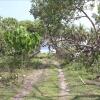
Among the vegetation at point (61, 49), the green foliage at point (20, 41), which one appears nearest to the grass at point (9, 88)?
the vegetation at point (61, 49)

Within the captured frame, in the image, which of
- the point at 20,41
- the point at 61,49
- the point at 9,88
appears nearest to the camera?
the point at 9,88

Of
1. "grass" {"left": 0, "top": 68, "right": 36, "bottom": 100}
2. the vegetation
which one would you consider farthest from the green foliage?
"grass" {"left": 0, "top": 68, "right": 36, "bottom": 100}

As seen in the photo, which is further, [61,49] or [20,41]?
[20,41]

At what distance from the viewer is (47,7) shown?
23.5 meters

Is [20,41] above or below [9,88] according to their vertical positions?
above

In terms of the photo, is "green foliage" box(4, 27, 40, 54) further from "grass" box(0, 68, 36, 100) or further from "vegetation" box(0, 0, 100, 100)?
"grass" box(0, 68, 36, 100)

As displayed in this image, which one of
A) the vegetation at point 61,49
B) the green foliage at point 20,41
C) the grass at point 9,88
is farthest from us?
the green foliage at point 20,41

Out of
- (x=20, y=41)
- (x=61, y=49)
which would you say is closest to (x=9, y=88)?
(x=61, y=49)

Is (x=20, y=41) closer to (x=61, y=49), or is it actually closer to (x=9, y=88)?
(x=61, y=49)

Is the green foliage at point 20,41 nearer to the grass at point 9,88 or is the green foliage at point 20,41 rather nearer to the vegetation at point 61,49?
the vegetation at point 61,49

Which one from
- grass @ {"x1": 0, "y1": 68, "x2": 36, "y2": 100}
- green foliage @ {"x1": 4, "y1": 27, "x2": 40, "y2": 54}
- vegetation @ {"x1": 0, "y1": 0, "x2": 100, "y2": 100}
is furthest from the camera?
green foliage @ {"x1": 4, "y1": 27, "x2": 40, "y2": 54}

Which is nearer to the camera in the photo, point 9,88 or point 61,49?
point 9,88

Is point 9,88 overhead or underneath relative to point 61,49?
underneath

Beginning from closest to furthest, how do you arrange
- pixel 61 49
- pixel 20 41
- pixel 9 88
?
pixel 9 88
pixel 61 49
pixel 20 41
